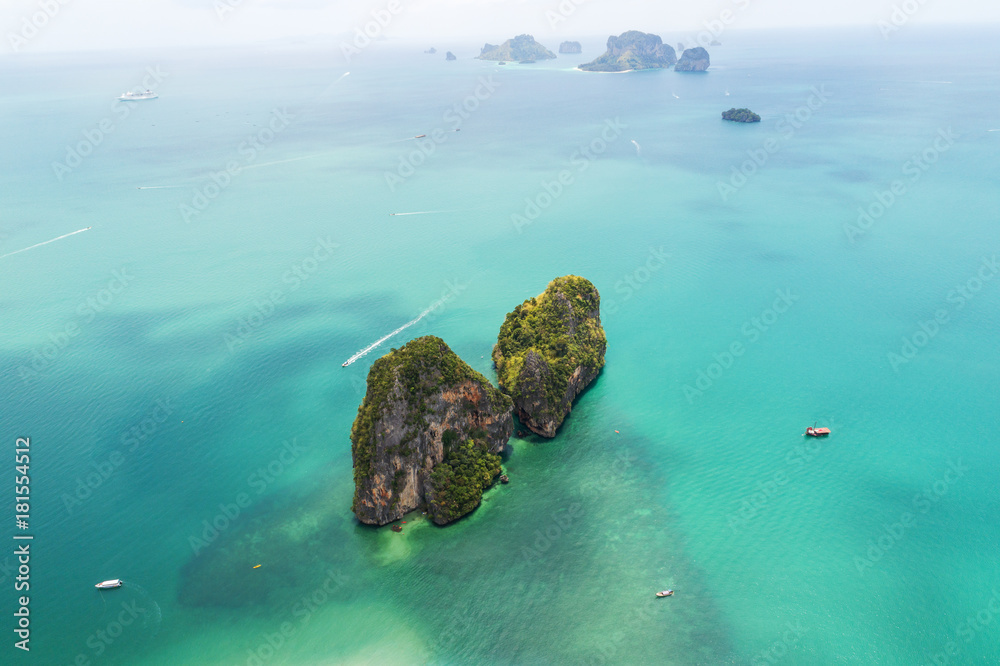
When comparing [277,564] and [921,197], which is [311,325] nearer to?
[277,564]

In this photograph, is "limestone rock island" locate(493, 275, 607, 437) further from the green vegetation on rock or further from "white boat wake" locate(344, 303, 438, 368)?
"white boat wake" locate(344, 303, 438, 368)

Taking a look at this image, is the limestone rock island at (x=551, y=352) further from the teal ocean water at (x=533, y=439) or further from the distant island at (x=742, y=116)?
the distant island at (x=742, y=116)

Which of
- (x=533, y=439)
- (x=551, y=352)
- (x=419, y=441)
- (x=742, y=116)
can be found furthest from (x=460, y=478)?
(x=742, y=116)

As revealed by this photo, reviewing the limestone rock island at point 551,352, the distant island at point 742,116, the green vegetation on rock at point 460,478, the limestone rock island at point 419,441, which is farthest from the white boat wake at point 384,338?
the distant island at point 742,116

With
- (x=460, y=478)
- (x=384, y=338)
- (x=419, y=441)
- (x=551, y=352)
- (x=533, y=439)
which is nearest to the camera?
(x=419, y=441)

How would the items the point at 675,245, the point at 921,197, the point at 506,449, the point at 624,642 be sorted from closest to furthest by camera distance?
the point at 624,642 < the point at 506,449 < the point at 675,245 < the point at 921,197

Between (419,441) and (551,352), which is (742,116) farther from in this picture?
(419,441)

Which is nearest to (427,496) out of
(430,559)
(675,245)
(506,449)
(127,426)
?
(430,559)
